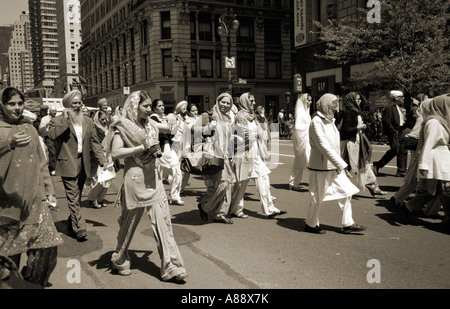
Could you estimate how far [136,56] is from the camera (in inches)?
1927

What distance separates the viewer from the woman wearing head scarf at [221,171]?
21.3ft

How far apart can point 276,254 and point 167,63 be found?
41.1m

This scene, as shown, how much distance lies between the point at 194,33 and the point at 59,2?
79.7 metres

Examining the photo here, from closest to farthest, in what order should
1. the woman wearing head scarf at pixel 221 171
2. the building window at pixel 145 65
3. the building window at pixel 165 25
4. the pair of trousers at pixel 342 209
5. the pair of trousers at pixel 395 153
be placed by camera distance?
the pair of trousers at pixel 342 209 < the woman wearing head scarf at pixel 221 171 < the pair of trousers at pixel 395 153 < the building window at pixel 165 25 < the building window at pixel 145 65

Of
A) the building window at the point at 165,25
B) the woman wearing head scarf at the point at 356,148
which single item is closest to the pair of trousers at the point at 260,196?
the woman wearing head scarf at the point at 356,148

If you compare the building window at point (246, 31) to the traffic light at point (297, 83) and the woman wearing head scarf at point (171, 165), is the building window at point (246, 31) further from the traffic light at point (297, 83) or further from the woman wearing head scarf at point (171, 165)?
the woman wearing head scarf at point (171, 165)

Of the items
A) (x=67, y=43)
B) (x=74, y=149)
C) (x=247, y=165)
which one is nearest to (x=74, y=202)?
(x=74, y=149)

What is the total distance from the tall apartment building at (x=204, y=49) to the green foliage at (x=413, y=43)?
21.0 m

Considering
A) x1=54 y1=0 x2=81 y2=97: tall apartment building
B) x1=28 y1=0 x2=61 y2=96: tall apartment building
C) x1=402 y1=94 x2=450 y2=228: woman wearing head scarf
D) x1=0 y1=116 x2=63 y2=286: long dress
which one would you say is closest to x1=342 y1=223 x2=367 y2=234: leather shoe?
x1=402 y1=94 x2=450 y2=228: woman wearing head scarf

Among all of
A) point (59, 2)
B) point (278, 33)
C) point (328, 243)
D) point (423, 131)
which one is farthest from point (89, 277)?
point (59, 2)

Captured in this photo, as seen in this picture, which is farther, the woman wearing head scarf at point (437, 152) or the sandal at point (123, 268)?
the woman wearing head scarf at point (437, 152)

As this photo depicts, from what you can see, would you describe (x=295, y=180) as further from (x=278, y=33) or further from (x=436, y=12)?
(x=278, y=33)

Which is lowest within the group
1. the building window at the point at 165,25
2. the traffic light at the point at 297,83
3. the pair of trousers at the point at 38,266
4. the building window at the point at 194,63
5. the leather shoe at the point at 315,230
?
the leather shoe at the point at 315,230
